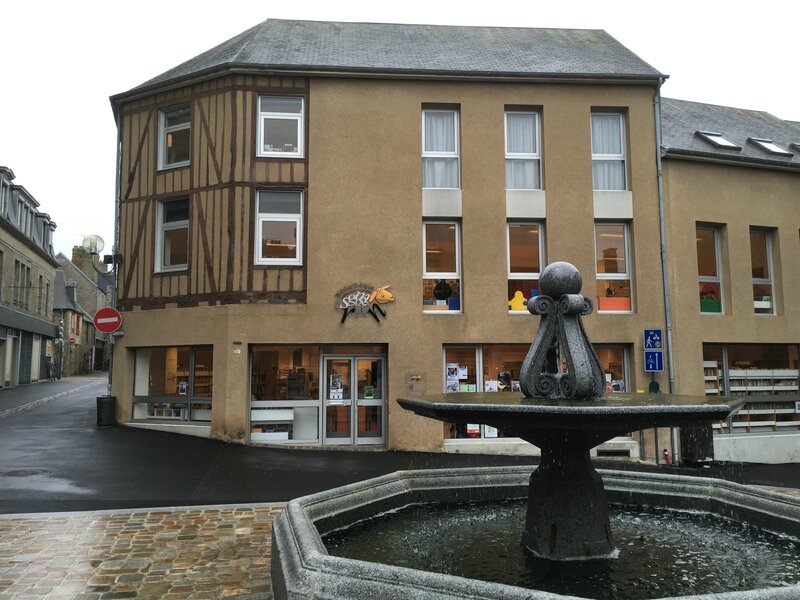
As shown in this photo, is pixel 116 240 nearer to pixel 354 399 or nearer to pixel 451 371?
pixel 354 399

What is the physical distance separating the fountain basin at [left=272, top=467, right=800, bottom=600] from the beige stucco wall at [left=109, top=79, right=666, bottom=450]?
6481 mm

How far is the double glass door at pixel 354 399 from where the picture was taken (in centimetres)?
1370

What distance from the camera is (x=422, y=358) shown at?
13.5 metres

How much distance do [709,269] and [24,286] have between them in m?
33.6

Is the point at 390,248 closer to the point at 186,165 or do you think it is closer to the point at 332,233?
the point at 332,233

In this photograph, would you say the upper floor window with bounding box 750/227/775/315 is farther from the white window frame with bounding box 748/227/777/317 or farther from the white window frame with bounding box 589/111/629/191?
the white window frame with bounding box 589/111/629/191

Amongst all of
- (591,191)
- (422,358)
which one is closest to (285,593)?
(422,358)

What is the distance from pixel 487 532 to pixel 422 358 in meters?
7.85

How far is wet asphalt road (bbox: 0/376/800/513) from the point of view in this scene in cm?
844

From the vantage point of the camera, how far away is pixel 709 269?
601 inches

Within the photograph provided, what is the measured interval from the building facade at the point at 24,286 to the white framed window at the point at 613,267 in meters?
27.5

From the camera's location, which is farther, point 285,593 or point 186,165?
point 186,165

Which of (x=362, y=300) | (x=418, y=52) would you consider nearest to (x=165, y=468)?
(x=362, y=300)

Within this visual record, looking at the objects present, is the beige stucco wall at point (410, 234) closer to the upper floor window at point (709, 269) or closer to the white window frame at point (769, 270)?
the upper floor window at point (709, 269)
